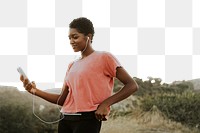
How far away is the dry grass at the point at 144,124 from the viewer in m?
15.1

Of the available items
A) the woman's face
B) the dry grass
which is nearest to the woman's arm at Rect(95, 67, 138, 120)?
the woman's face

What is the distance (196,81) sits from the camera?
3575 cm

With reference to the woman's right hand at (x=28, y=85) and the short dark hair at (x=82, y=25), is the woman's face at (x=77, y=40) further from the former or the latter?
the woman's right hand at (x=28, y=85)

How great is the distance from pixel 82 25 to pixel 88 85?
14.1 inches

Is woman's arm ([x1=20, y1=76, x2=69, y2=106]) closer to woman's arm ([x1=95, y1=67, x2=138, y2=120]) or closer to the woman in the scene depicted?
the woman

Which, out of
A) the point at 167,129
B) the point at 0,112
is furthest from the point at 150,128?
the point at 0,112

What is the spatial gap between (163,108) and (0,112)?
20.9 feet

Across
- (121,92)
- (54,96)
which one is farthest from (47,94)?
(121,92)

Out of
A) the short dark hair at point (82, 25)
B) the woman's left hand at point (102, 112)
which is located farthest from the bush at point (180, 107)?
the woman's left hand at point (102, 112)

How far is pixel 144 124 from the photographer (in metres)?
16.2

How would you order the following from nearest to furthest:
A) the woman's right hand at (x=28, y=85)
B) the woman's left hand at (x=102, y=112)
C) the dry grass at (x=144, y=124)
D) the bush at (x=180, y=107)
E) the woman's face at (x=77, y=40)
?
the woman's left hand at (x=102, y=112), the woman's face at (x=77, y=40), the woman's right hand at (x=28, y=85), the dry grass at (x=144, y=124), the bush at (x=180, y=107)

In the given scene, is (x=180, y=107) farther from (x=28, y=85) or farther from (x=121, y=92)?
(x=121, y=92)

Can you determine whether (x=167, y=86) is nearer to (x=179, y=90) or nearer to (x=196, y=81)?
(x=179, y=90)

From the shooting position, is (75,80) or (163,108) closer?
(75,80)
